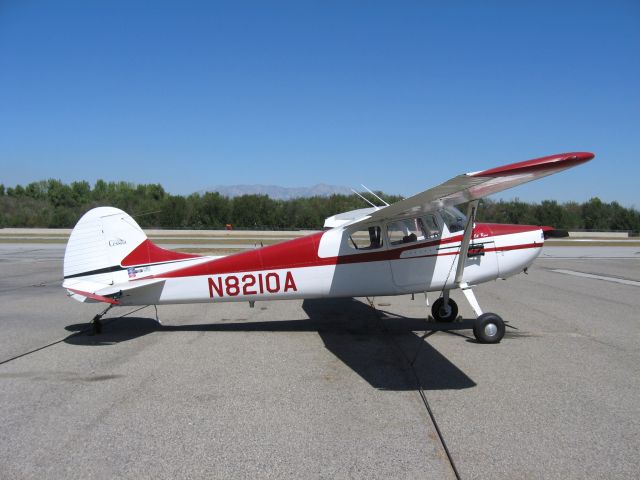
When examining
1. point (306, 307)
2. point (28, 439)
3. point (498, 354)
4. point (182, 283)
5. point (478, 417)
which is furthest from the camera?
point (306, 307)

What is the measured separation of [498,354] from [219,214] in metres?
63.0

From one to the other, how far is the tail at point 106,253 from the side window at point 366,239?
10.1 feet

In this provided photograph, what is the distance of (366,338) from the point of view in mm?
7770

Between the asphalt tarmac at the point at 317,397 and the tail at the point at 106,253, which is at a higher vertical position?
the tail at the point at 106,253

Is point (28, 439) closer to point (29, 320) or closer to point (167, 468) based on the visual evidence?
point (167, 468)

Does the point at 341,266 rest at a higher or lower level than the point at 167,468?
higher

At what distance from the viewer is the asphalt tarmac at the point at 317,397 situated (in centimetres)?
371

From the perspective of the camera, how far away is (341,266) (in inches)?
307

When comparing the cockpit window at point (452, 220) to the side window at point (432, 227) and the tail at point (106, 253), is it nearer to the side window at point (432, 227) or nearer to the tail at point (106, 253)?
the side window at point (432, 227)

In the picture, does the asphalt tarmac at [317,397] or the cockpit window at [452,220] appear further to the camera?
the cockpit window at [452,220]

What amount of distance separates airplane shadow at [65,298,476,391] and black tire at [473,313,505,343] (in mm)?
822

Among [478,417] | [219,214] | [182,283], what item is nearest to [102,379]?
[182,283]

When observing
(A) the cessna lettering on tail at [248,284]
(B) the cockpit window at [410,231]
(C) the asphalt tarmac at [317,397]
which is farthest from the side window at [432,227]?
(A) the cessna lettering on tail at [248,284]

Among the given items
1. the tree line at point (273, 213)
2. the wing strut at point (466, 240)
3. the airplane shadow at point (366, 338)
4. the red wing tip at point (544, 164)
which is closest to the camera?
the red wing tip at point (544, 164)
